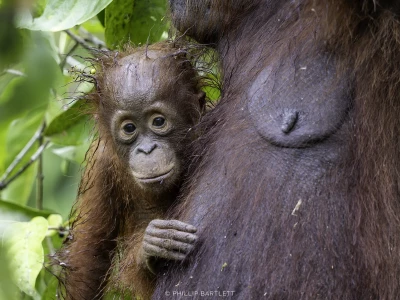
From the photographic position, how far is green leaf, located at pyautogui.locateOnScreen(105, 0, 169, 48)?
251cm

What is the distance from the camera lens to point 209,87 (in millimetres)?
2430

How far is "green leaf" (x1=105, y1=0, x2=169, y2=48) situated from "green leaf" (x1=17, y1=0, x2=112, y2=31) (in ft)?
1.45

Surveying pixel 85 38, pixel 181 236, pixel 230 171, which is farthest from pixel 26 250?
pixel 85 38

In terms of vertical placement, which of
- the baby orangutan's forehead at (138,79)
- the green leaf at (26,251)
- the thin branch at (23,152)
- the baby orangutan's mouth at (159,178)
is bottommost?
the thin branch at (23,152)

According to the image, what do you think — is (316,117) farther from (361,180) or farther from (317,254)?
(317,254)

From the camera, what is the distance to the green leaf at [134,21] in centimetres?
251

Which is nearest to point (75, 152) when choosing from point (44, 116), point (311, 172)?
point (44, 116)

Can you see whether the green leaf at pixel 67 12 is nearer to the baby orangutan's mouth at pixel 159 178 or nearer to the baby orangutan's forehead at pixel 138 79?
the baby orangutan's forehead at pixel 138 79

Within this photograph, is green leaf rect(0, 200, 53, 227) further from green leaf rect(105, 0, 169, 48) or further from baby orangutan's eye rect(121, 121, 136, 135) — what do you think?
green leaf rect(105, 0, 169, 48)

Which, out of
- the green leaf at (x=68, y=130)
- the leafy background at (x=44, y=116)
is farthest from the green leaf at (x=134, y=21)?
the green leaf at (x=68, y=130)

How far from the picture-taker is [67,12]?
6.63 ft

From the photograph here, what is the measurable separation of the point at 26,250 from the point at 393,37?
4.06 ft

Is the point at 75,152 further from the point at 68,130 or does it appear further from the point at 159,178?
the point at 159,178

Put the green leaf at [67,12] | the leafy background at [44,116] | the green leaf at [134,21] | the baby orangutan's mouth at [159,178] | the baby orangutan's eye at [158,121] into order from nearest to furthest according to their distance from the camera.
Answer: the leafy background at [44,116] < the green leaf at [67,12] < the baby orangutan's mouth at [159,178] < the baby orangutan's eye at [158,121] < the green leaf at [134,21]
